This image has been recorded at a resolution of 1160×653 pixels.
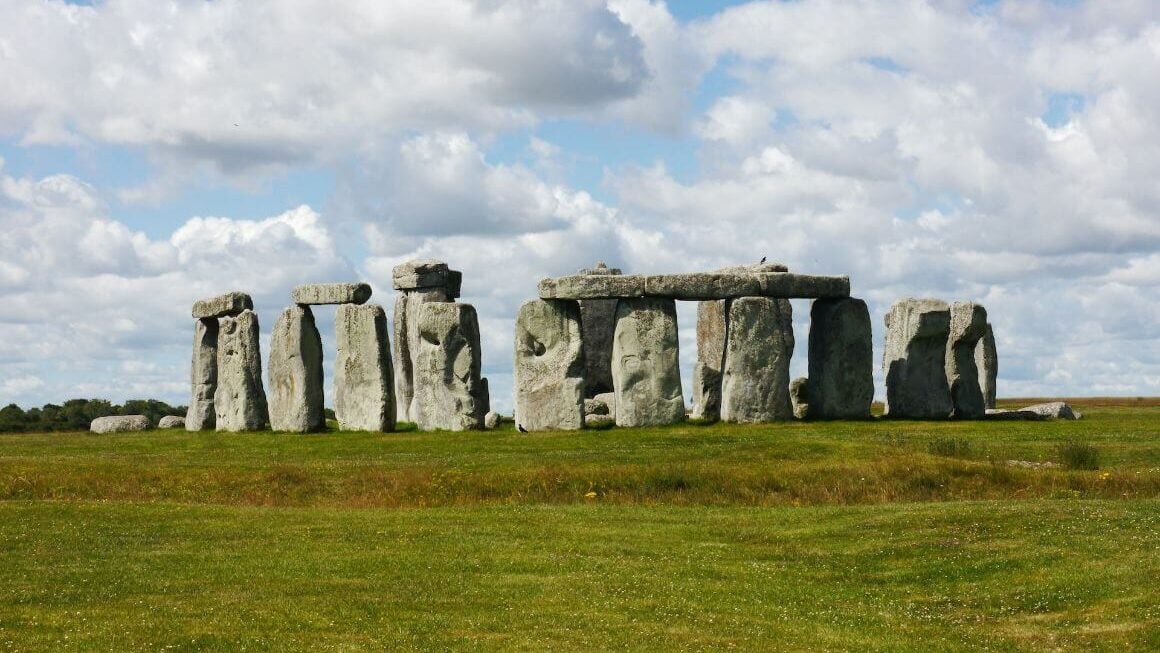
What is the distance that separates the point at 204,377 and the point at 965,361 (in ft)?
69.8

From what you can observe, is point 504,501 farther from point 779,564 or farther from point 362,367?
point 362,367

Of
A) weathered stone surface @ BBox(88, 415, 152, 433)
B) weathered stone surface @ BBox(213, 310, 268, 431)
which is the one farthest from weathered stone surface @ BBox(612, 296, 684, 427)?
weathered stone surface @ BBox(88, 415, 152, 433)

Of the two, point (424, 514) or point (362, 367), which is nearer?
point (424, 514)

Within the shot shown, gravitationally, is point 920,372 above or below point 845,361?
below

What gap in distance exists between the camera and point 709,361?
43688mm

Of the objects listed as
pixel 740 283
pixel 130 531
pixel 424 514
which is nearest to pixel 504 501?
pixel 424 514

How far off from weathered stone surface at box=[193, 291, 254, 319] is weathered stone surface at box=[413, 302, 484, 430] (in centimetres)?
651

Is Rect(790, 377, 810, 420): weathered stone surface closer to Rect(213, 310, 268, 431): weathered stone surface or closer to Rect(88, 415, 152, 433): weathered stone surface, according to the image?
Rect(213, 310, 268, 431): weathered stone surface

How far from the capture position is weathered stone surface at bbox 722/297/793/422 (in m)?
37.4

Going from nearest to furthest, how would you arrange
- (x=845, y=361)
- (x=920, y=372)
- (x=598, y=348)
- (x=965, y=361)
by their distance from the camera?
(x=845, y=361), (x=920, y=372), (x=965, y=361), (x=598, y=348)

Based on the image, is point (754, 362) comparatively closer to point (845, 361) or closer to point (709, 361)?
point (845, 361)

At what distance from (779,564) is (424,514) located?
6.92 metres

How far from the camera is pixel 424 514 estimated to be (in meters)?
23.7

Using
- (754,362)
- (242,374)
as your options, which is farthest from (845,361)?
(242,374)
